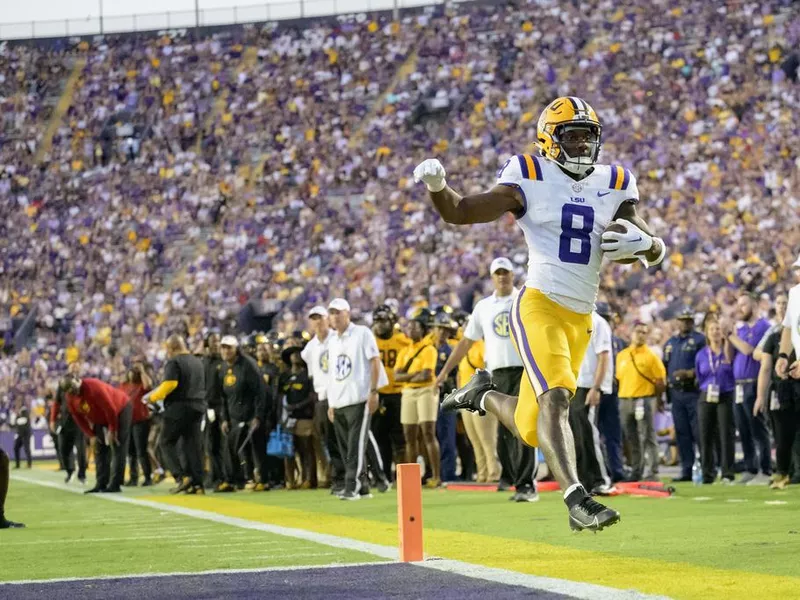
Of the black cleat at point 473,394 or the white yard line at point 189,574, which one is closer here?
the white yard line at point 189,574

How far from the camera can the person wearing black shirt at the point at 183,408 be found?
14.8 meters

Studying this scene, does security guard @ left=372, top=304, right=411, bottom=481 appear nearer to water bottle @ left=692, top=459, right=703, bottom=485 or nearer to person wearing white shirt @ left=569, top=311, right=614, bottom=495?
person wearing white shirt @ left=569, top=311, right=614, bottom=495

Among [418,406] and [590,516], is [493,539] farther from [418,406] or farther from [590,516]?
[418,406]

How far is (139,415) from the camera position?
18031mm

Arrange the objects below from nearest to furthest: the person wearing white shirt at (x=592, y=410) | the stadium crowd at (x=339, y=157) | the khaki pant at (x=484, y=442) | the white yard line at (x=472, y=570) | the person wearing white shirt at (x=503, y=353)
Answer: the white yard line at (x=472, y=570) < the person wearing white shirt at (x=503, y=353) < the person wearing white shirt at (x=592, y=410) < the khaki pant at (x=484, y=442) < the stadium crowd at (x=339, y=157)

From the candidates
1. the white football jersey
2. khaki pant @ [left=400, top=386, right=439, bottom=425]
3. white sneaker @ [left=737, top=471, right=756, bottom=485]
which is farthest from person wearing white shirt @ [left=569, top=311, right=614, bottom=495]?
the white football jersey

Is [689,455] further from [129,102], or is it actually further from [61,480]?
[129,102]

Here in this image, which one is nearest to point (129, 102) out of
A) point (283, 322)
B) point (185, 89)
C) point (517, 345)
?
point (185, 89)

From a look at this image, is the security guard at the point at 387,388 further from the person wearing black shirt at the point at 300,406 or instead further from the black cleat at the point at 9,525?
the black cleat at the point at 9,525

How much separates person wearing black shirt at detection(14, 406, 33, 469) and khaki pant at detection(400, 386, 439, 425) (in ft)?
46.7

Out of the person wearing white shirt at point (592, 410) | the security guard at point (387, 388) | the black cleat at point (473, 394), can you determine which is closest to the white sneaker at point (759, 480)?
the person wearing white shirt at point (592, 410)

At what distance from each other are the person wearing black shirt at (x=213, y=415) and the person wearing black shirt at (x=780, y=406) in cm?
663

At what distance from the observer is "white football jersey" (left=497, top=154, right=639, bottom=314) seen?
22.1 ft

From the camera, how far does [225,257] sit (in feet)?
111
